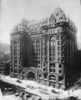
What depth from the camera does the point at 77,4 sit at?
4.84 meters

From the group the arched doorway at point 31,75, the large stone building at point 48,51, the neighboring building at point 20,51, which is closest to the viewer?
the large stone building at point 48,51

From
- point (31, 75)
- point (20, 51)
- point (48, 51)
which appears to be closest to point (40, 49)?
point (48, 51)

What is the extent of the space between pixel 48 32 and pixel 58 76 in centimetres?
376

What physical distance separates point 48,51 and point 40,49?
1497 mm

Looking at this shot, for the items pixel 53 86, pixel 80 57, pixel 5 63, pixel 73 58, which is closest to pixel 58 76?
pixel 53 86

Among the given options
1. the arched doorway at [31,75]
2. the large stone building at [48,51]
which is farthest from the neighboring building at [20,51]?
the arched doorway at [31,75]

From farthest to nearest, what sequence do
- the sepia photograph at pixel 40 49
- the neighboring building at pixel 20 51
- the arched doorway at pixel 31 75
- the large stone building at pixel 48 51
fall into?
the arched doorway at pixel 31 75 < the neighboring building at pixel 20 51 < the large stone building at pixel 48 51 < the sepia photograph at pixel 40 49

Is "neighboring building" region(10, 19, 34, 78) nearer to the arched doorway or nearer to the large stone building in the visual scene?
the large stone building

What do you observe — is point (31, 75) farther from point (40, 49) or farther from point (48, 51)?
point (48, 51)

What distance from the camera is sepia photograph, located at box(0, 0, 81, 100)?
5273mm

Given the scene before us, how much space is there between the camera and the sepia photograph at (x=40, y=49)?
5273 mm

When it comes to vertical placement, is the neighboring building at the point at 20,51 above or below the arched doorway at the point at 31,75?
above

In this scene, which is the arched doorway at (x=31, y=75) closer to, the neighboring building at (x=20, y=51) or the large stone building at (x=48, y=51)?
the large stone building at (x=48, y=51)

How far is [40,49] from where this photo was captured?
11.2 metres
